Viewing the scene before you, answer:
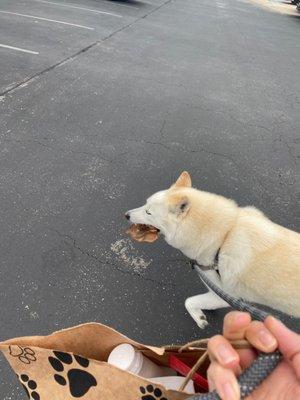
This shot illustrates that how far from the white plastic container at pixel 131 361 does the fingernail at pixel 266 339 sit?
2.06ft

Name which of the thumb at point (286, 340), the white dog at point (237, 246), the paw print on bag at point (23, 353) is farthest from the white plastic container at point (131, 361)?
the white dog at point (237, 246)

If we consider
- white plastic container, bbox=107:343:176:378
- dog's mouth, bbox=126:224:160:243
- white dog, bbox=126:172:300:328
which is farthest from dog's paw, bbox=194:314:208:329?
white plastic container, bbox=107:343:176:378

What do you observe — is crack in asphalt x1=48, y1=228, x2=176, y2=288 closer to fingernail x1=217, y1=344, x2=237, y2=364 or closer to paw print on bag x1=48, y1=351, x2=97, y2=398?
paw print on bag x1=48, y1=351, x2=97, y2=398

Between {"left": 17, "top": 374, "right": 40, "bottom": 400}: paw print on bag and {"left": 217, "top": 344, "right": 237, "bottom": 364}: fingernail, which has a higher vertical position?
{"left": 217, "top": 344, "right": 237, "bottom": 364}: fingernail

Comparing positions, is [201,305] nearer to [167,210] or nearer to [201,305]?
[201,305]

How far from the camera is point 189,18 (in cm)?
1486

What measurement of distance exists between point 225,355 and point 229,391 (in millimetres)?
82

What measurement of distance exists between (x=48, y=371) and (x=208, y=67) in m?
8.73

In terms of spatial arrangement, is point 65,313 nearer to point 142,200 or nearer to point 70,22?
point 142,200

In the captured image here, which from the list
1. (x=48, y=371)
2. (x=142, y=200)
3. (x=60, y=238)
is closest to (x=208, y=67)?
(x=142, y=200)

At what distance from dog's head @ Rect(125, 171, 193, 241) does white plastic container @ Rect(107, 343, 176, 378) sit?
4.22 ft

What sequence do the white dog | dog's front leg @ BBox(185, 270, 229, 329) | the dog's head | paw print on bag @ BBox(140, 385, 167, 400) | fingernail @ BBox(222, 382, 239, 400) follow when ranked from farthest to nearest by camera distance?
dog's front leg @ BBox(185, 270, 229, 329) < the dog's head < the white dog < paw print on bag @ BBox(140, 385, 167, 400) < fingernail @ BBox(222, 382, 239, 400)

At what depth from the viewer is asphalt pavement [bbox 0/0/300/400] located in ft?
10.9

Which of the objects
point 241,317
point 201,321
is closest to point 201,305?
point 201,321
